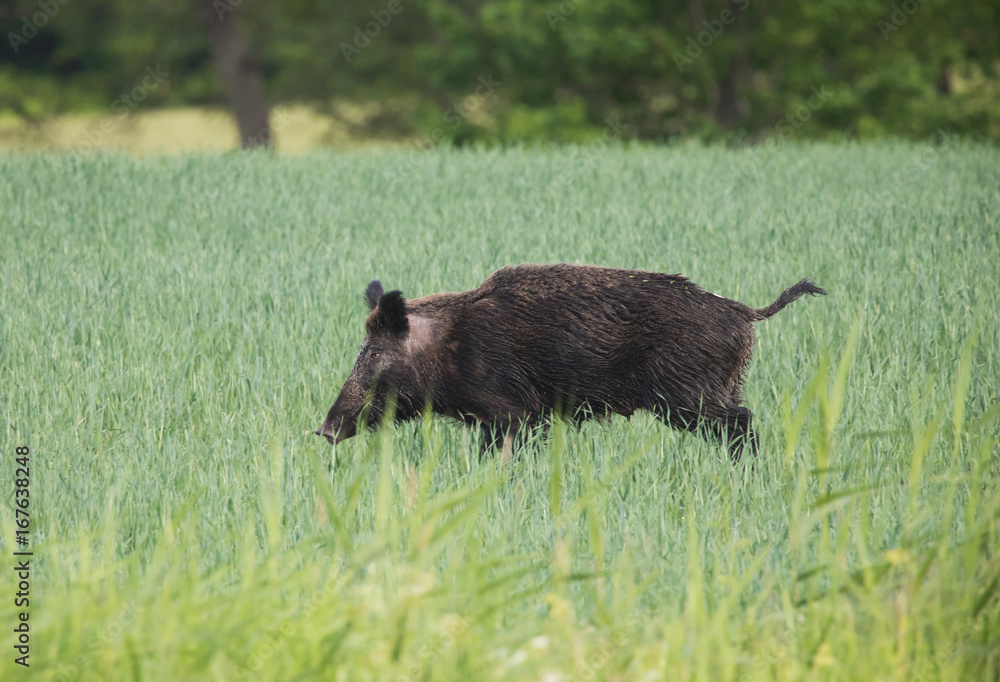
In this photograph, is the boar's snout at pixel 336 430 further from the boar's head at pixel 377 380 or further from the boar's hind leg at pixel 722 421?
the boar's hind leg at pixel 722 421

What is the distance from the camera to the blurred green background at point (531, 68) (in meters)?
23.0

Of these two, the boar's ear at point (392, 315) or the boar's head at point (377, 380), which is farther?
the boar's head at point (377, 380)

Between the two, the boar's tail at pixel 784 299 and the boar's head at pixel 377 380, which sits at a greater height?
the boar's tail at pixel 784 299

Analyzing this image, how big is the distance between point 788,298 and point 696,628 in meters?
2.11

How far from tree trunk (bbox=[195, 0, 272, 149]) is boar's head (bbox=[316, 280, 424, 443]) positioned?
58.6 ft

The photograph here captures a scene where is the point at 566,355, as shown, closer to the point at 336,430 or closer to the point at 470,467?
the point at 470,467

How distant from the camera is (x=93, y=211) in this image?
9625 mm

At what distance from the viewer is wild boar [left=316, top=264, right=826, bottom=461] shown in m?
4.02

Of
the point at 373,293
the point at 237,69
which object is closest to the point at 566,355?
the point at 373,293

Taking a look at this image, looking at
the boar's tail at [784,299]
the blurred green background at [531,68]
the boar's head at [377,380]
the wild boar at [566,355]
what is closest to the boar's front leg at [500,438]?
the wild boar at [566,355]

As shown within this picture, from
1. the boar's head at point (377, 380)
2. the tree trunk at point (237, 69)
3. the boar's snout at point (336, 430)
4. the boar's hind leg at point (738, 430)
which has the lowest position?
the boar's hind leg at point (738, 430)

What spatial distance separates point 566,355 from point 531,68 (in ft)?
71.3

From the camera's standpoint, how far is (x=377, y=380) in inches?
164

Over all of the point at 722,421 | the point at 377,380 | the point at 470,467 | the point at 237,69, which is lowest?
the point at 470,467
